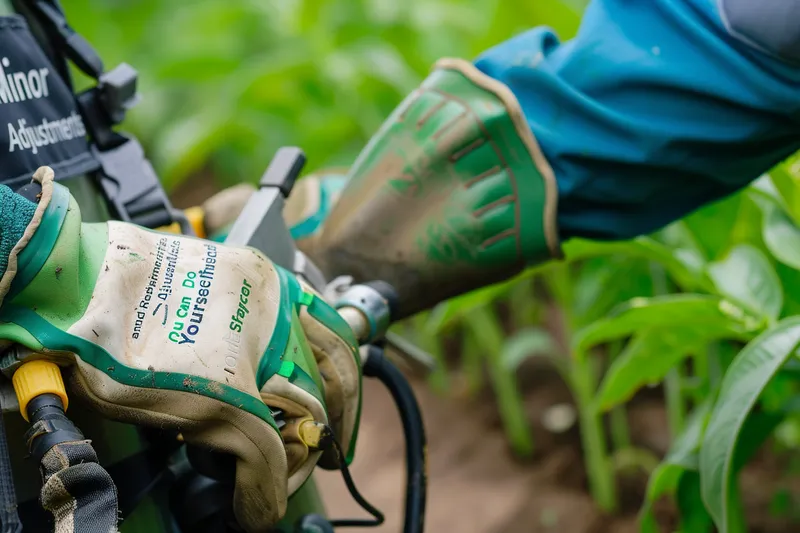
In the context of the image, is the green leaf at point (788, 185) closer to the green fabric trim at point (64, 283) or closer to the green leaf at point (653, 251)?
the green leaf at point (653, 251)

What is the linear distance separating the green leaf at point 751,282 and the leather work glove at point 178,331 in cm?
58

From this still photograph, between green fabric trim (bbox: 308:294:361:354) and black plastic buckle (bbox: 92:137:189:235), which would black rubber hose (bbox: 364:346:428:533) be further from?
black plastic buckle (bbox: 92:137:189:235)

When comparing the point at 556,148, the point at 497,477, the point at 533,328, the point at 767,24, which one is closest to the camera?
the point at 767,24

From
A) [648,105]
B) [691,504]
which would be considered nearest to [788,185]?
[648,105]

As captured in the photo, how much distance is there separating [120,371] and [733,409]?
614mm

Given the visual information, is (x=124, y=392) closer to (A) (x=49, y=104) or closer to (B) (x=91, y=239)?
(B) (x=91, y=239)

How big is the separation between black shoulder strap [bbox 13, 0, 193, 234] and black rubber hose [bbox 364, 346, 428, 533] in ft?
0.74

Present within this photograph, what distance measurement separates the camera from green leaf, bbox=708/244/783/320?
3.61 feet

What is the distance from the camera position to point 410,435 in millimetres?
911

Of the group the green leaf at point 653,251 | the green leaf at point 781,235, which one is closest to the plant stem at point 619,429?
the green leaf at point 653,251

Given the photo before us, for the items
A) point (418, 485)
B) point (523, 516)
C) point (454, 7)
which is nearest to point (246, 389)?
point (418, 485)

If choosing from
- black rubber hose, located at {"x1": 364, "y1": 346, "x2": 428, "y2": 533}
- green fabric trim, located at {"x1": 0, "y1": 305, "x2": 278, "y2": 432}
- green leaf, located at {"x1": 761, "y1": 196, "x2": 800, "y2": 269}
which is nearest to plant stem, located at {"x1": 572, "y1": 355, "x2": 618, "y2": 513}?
green leaf, located at {"x1": 761, "y1": 196, "x2": 800, "y2": 269}

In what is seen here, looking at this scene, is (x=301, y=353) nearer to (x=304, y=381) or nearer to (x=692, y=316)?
(x=304, y=381)

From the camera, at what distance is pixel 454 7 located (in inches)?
99.7
